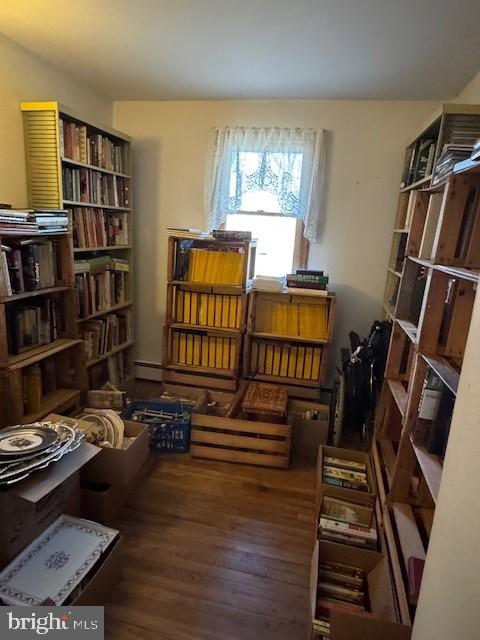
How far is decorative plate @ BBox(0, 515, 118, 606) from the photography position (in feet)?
4.14

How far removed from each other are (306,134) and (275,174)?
0.36 m

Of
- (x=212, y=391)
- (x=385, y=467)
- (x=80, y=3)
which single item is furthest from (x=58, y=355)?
(x=385, y=467)

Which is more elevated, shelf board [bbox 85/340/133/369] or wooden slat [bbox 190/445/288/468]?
shelf board [bbox 85/340/133/369]

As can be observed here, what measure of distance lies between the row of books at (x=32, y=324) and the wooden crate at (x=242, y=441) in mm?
1053

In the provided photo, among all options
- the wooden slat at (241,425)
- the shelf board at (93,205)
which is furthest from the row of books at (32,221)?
the wooden slat at (241,425)

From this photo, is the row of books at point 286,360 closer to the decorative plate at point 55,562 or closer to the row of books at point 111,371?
the row of books at point 111,371

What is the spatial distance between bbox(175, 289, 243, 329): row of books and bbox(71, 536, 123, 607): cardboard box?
1.63 m

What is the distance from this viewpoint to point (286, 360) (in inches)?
113

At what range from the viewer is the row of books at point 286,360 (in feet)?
9.26

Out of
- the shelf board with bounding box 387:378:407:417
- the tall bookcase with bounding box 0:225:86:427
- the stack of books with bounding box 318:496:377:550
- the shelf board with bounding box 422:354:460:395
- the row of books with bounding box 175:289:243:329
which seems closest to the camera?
the shelf board with bounding box 422:354:460:395

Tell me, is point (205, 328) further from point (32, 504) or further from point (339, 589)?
point (339, 589)

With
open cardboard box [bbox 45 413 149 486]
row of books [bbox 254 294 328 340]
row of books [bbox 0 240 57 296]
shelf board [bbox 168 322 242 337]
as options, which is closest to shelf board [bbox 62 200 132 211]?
row of books [bbox 0 240 57 296]

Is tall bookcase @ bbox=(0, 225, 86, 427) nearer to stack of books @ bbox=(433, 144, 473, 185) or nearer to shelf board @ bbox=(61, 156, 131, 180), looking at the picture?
shelf board @ bbox=(61, 156, 131, 180)

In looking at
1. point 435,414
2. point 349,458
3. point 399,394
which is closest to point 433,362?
point 435,414
